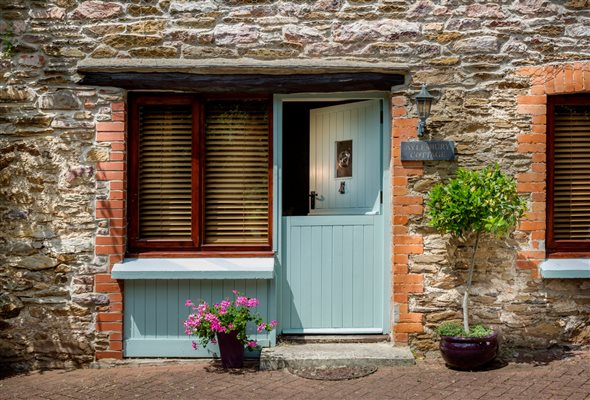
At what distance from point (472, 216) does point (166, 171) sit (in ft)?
9.89

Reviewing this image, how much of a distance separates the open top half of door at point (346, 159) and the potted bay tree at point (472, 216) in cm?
84

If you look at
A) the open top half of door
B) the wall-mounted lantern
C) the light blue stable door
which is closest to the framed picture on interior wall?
the open top half of door

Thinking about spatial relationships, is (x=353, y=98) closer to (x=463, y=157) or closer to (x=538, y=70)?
(x=463, y=157)

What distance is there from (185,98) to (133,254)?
165 cm

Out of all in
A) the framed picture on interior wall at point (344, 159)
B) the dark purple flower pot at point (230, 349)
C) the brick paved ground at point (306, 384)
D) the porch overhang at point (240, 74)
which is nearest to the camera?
the brick paved ground at point (306, 384)

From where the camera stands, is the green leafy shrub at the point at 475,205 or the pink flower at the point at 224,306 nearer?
the green leafy shrub at the point at 475,205

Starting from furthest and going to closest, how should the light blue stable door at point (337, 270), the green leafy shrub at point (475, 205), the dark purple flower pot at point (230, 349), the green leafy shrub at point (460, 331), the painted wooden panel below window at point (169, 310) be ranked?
the light blue stable door at point (337, 270) → the painted wooden panel below window at point (169, 310) → the dark purple flower pot at point (230, 349) → the green leafy shrub at point (460, 331) → the green leafy shrub at point (475, 205)

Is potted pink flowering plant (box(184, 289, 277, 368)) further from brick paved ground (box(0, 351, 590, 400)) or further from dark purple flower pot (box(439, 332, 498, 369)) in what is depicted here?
dark purple flower pot (box(439, 332, 498, 369))

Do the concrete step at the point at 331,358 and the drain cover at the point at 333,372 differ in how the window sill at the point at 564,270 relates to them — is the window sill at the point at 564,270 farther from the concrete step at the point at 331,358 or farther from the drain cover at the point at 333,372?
the drain cover at the point at 333,372

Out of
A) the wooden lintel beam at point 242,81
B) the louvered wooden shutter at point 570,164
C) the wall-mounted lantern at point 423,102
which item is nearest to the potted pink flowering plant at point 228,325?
the wooden lintel beam at point 242,81

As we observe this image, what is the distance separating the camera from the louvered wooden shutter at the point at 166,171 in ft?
20.5

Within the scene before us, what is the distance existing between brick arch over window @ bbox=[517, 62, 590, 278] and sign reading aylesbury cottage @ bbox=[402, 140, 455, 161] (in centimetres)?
69

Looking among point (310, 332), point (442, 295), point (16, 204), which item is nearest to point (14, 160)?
point (16, 204)

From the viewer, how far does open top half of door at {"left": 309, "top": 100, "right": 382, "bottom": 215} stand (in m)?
6.33
